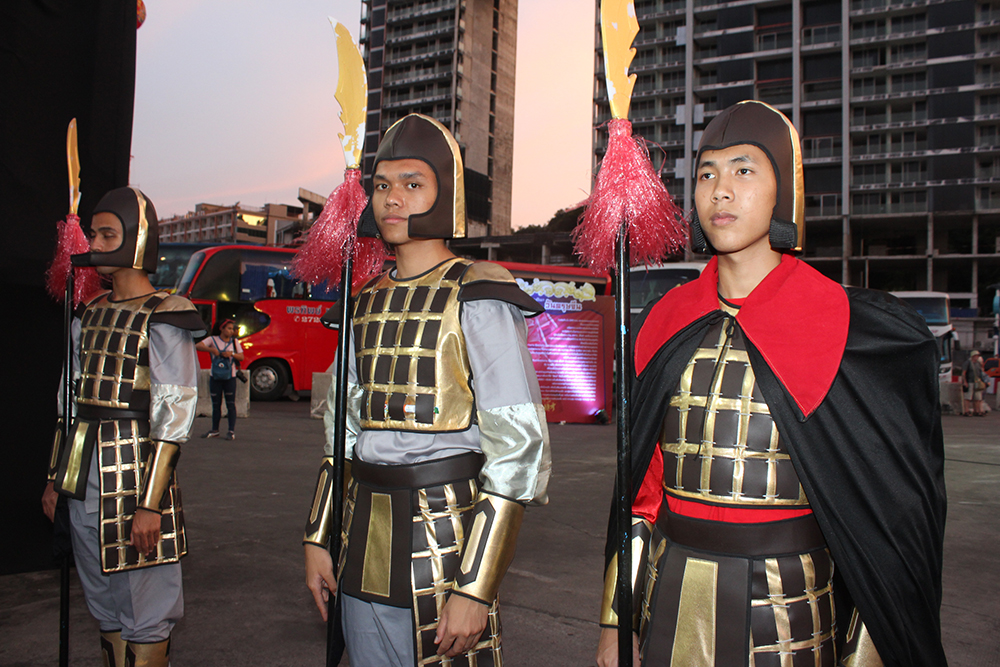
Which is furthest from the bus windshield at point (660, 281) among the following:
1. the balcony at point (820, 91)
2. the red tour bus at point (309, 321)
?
the balcony at point (820, 91)

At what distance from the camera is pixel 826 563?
1667 mm

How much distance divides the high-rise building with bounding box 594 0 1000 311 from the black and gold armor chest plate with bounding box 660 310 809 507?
151 ft

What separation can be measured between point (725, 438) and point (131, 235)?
2.66 m

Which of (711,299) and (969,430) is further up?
(711,299)

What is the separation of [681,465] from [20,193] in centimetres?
455

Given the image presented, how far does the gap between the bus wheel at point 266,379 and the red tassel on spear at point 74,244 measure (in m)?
12.0

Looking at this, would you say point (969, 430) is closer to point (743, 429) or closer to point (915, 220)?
point (743, 429)

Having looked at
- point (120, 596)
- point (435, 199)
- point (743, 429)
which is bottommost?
point (120, 596)

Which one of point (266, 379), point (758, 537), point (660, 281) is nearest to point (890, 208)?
point (660, 281)

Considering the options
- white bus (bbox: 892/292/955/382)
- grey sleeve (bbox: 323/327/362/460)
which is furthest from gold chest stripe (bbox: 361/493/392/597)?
white bus (bbox: 892/292/955/382)

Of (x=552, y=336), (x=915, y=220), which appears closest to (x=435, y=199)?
(x=552, y=336)

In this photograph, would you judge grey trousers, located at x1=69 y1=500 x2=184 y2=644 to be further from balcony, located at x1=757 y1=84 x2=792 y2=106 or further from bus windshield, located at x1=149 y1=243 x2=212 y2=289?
balcony, located at x1=757 y1=84 x2=792 y2=106

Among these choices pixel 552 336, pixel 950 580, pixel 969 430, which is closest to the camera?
pixel 950 580

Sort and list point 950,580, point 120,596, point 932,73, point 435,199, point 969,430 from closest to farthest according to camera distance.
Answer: point 435,199, point 120,596, point 950,580, point 969,430, point 932,73
